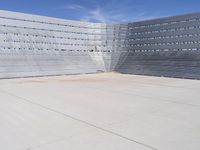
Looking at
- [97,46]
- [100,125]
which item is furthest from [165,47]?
[100,125]

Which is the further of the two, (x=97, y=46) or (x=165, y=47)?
(x=97, y=46)

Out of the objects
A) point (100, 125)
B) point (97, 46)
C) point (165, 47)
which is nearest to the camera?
point (100, 125)

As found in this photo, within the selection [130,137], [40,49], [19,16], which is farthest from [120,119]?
[19,16]

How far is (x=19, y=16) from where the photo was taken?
49.8 feet

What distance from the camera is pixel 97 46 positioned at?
18.8 metres

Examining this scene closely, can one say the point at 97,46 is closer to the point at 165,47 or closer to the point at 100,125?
the point at 165,47

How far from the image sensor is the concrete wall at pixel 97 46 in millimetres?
13883

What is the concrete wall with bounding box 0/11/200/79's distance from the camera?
13.9 metres

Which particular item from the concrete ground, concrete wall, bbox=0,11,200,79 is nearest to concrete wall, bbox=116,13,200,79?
concrete wall, bbox=0,11,200,79

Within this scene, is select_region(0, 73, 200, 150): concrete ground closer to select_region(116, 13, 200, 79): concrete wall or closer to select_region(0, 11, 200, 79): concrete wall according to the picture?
select_region(0, 11, 200, 79): concrete wall

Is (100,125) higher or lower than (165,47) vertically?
lower

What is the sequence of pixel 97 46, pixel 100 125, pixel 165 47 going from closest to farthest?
pixel 100 125 → pixel 165 47 → pixel 97 46

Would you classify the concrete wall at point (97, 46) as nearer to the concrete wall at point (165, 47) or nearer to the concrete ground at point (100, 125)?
the concrete wall at point (165, 47)

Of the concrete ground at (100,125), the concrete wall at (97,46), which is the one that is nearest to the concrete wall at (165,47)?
the concrete wall at (97,46)
